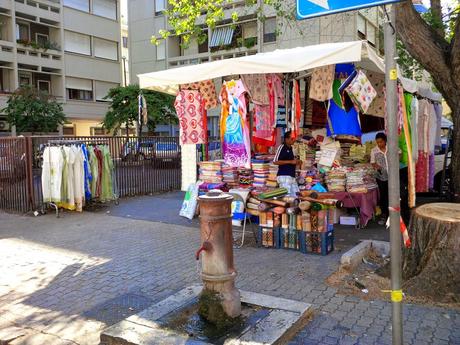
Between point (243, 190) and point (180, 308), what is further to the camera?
point (243, 190)

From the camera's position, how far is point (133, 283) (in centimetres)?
543

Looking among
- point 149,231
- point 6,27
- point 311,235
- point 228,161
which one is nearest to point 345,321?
point 311,235

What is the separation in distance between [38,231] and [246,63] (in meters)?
5.09

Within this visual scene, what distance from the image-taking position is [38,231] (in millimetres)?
8539

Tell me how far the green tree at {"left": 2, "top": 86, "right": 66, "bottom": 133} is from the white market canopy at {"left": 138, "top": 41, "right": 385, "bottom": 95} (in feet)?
64.3

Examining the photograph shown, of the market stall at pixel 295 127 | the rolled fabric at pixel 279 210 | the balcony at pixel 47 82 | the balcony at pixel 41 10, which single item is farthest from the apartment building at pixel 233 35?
the rolled fabric at pixel 279 210

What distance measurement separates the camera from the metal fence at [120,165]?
33.2 ft

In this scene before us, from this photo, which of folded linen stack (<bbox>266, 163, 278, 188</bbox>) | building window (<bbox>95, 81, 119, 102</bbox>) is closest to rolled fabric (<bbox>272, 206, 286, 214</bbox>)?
folded linen stack (<bbox>266, 163, 278, 188</bbox>)

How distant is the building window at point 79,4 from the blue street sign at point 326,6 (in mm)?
35783

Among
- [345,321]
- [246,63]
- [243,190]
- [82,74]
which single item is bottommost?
[345,321]

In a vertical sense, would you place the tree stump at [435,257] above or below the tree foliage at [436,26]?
below

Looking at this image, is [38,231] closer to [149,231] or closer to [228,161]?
[149,231]

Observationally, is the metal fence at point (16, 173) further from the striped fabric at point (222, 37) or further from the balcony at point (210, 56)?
the striped fabric at point (222, 37)

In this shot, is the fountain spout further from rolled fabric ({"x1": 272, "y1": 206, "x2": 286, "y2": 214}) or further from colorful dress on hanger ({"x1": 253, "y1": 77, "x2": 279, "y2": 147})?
colorful dress on hanger ({"x1": 253, "y1": 77, "x2": 279, "y2": 147})
